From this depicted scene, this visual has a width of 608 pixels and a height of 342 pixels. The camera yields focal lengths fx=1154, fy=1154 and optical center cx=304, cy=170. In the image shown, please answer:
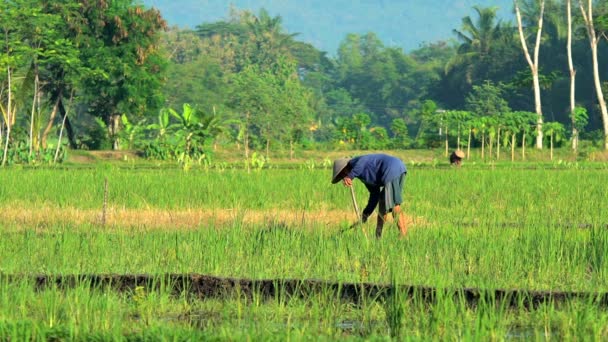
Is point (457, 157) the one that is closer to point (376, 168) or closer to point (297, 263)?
point (376, 168)

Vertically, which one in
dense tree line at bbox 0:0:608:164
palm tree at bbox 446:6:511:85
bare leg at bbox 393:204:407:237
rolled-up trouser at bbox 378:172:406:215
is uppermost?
palm tree at bbox 446:6:511:85

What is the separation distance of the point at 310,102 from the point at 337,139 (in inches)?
928

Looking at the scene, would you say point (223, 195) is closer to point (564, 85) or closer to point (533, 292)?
point (533, 292)

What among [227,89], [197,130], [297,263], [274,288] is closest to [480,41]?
[227,89]

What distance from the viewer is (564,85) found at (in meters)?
51.0

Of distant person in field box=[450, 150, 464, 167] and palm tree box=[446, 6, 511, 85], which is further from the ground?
palm tree box=[446, 6, 511, 85]

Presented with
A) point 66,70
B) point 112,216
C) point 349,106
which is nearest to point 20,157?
point 66,70

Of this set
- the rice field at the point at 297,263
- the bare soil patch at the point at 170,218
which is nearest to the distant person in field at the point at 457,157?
the rice field at the point at 297,263

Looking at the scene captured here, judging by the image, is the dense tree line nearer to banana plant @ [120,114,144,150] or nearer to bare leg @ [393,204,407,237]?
banana plant @ [120,114,144,150]

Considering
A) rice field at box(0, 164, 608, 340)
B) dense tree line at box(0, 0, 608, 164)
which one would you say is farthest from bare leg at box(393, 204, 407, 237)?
dense tree line at box(0, 0, 608, 164)

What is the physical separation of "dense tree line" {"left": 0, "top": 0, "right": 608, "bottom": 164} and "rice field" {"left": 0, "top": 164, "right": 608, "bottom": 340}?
41.0 feet

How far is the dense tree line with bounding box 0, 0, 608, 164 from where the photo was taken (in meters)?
28.0

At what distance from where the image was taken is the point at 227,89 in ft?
204

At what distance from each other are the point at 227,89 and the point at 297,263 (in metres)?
54.5
